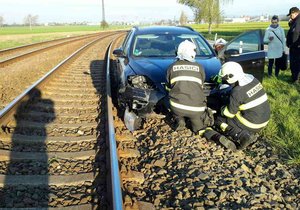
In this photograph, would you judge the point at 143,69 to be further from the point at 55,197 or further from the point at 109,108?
the point at 55,197

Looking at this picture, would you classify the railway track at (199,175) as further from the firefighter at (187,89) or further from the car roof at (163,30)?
the car roof at (163,30)

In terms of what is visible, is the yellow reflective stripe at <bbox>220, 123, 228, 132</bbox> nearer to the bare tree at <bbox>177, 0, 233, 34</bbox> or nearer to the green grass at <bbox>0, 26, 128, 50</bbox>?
the green grass at <bbox>0, 26, 128, 50</bbox>

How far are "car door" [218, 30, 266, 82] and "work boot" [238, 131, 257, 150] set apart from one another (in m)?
2.24

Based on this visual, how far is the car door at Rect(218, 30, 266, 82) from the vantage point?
23.1ft

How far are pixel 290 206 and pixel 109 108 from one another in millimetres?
3335

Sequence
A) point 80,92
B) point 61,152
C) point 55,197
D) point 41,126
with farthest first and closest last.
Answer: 1. point 80,92
2. point 41,126
3. point 61,152
4. point 55,197

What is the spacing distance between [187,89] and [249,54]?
2657 mm

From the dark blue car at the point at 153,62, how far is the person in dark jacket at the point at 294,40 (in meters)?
1.25

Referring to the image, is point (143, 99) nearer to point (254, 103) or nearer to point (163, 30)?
point (254, 103)

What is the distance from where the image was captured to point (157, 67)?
588cm

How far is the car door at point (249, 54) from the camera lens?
23.1 feet

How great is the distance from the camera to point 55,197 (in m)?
3.45

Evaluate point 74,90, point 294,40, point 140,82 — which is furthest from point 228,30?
point 140,82

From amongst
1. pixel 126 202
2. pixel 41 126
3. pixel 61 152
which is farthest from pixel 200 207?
pixel 41 126
